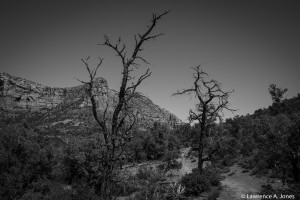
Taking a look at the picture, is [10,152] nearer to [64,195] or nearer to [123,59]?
[64,195]

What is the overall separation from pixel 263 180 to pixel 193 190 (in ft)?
21.9

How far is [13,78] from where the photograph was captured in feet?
613

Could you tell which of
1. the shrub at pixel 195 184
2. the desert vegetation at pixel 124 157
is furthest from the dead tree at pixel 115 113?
the shrub at pixel 195 184

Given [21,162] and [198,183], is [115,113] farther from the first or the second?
[21,162]

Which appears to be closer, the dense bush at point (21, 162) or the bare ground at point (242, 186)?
the bare ground at point (242, 186)

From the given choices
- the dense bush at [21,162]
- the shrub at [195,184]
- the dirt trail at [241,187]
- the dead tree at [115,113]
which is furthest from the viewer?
the dense bush at [21,162]

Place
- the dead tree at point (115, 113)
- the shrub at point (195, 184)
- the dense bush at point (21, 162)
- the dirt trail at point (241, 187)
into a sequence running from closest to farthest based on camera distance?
Result: the dead tree at point (115, 113) < the dirt trail at point (241, 187) < the shrub at point (195, 184) < the dense bush at point (21, 162)

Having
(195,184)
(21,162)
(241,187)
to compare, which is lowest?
(241,187)

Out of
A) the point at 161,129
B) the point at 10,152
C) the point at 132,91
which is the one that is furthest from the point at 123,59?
the point at 161,129

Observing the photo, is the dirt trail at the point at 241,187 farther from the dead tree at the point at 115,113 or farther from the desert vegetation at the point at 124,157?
the dead tree at the point at 115,113

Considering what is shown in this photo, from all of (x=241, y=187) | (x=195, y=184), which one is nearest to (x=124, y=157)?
(x=195, y=184)

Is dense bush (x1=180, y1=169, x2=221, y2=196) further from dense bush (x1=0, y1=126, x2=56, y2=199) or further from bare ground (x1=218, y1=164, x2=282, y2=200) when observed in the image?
dense bush (x1=0, y1=126, x2=56, y2=199)

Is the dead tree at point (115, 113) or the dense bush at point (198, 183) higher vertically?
the dead tree at point (115, 113)

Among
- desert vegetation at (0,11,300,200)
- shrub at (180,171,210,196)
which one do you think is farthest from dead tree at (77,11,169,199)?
shrub at (180,171,210,196)
